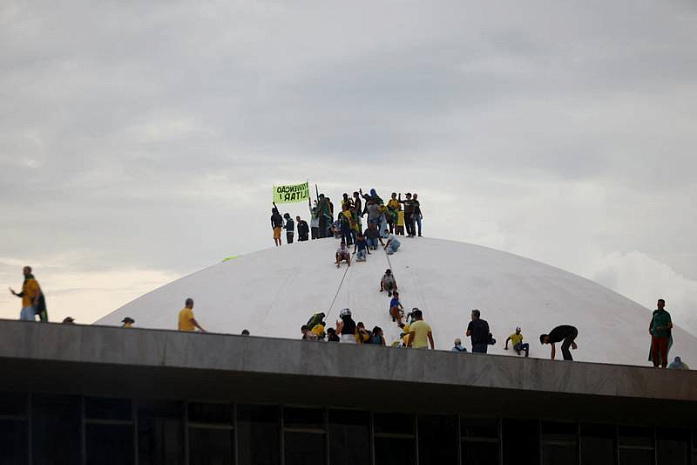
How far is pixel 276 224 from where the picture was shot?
44.6 metres

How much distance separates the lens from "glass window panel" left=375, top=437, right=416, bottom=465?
81.6 feet

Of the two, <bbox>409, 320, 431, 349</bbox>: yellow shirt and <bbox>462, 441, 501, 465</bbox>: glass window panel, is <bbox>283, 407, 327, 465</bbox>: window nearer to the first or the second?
<bbox>409, 320, 431, 349</bbox>: yellow shirt

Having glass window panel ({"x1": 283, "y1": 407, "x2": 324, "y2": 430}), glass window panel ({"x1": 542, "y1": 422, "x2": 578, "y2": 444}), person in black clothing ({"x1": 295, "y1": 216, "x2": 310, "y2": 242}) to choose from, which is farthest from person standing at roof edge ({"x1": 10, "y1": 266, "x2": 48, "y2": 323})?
person in black clothing ({"x1": 295, "y1": 216, "x2": 310, "y2": 242})

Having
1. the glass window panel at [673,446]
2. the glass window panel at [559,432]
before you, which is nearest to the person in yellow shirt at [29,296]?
the glass window panel at [559,432]

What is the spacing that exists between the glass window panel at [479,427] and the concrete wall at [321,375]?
0.94 feet

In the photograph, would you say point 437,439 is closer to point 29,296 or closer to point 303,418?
point 303,418

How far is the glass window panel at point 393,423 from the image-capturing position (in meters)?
25.0

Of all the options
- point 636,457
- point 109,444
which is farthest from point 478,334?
point 109,444

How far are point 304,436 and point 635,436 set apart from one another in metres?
7.37

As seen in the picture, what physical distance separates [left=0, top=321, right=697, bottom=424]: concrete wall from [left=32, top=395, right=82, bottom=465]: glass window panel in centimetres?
26

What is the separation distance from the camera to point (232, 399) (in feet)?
77.5

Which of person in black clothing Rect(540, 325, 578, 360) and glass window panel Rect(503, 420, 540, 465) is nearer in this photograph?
glass window panel Rect(503, 420, 540, 465)

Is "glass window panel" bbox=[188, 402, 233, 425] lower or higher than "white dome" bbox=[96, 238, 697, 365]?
lower

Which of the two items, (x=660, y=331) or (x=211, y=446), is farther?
(x=660, y=331)
